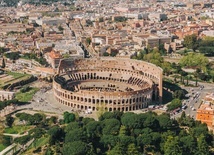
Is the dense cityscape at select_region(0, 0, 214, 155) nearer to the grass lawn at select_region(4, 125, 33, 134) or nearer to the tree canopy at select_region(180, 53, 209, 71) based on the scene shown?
the grass lawn at select_region(4, 125, 33, 134)

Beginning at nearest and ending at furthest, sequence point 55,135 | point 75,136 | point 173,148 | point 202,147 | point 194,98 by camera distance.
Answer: point 173,148 < point 202,147 < point 75,136 < point 55,135 < point 194,98

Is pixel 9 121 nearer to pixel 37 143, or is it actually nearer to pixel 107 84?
pixel 37 143

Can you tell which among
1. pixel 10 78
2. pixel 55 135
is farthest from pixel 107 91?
pixel 55 135

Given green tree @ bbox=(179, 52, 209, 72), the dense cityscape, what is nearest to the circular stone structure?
the dense cityscape

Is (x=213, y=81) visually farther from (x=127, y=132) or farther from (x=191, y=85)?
(x=127, y=132)

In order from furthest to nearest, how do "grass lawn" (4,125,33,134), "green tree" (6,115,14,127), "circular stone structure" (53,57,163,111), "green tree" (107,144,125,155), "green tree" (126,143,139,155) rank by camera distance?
"circular stone structure" (53,57,163,111), "green tree" (6,115,14,127), "grass lawn" (4,125,33,134), "green tree" (126,143,139,155), "green tree" (107,144,125,155)

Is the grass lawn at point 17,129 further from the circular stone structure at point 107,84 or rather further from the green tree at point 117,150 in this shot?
the green tree at point 117,150
